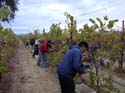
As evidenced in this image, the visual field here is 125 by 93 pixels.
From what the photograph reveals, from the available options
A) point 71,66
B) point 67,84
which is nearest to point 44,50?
point 67,84

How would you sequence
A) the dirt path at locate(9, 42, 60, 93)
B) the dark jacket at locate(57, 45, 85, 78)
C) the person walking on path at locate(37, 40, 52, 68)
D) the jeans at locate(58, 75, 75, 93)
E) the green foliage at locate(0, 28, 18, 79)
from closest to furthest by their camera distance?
the dark jacket at locate(57, 45, 85, 78) → the jeans at locate(58, 75, 75, 93) → the green foliage at locate(0, 28, 18, 79) → the dirt path at locate(9, 42, 60, 93) → the person walking on path at locate(37, 40, 52, 68)

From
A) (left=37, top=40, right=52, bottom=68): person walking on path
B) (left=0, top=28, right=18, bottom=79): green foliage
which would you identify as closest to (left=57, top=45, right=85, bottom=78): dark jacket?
(left=0, top=28, right=18, bottom=79): green foliage

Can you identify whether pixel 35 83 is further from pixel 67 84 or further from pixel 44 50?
pixel 44 50

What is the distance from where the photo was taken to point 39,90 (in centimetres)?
1284

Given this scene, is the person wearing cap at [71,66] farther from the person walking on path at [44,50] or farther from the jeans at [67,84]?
the person walking on path at [44,50]

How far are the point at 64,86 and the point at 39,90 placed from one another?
4156 mm

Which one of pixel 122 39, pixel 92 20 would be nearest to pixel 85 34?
pixel 92 20

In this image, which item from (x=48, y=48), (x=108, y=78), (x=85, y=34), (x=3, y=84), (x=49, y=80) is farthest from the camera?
(x=48, y=48)

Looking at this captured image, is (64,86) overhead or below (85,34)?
below

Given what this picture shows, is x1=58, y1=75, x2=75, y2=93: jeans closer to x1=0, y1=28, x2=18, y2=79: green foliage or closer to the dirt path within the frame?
x1=0, y1=28, x2=18, y2=79: green foliage

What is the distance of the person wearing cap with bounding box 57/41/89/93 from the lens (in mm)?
8359

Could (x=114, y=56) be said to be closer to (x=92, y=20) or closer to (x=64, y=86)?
(x=92, y=20)

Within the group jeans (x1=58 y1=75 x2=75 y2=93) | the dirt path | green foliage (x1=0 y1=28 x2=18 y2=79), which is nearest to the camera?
jeans (x1=58 y1=75 x2=75 y2=93)

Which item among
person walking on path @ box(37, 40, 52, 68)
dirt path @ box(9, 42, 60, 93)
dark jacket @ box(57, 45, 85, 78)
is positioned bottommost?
dirt path @ box(9, 42, 60, 93)
